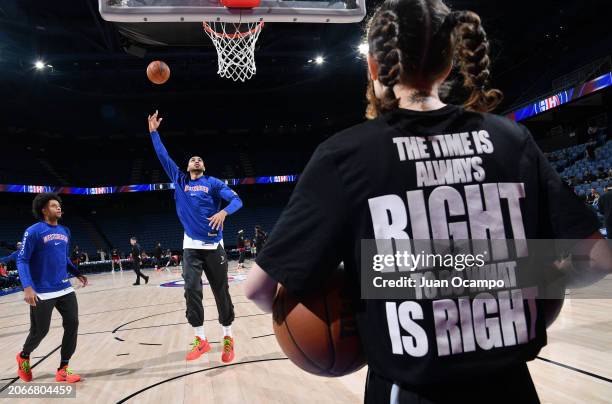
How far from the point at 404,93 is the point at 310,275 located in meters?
0.48

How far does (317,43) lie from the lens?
59.2 feet

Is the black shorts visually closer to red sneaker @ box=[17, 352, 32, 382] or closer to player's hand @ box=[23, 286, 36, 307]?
player's hand @ box=[23, 286, 36, 307]

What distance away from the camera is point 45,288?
13.0 ft

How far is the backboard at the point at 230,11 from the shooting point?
4.33m

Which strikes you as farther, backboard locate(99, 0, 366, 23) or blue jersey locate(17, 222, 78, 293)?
backboard locate(99, 0, 366, 23)

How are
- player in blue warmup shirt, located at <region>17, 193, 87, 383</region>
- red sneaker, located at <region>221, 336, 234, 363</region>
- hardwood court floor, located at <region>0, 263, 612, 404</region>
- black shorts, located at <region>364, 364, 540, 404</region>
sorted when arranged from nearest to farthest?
black shorts, located at <region>364, 364, 540, 404</region>
hardwood court floor, located at <region>0, 263, 612, 404</region>
player in blue warmup shirt, located at <region>17, 193, 87, 383</region>
red sneaker, located at <region>221, 336, 234, 363</region>

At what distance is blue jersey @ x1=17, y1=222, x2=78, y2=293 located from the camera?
3908mm

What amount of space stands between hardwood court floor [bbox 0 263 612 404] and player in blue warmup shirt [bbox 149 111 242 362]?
1.35ft

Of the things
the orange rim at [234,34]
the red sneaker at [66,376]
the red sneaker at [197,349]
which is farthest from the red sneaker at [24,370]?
the orange rim at [234,34]

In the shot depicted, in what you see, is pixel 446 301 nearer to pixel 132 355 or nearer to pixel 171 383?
pixel 171 383

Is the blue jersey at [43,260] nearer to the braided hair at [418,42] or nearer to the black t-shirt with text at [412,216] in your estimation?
the black t-shirt with text at [412,216]

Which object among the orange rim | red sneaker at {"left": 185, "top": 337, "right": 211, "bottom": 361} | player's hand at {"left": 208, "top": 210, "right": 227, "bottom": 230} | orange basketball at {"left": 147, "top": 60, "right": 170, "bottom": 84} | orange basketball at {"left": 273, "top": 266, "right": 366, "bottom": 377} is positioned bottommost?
red sneaker at {"left": 185, "top": 337, "right": 211, "bottom": 361}

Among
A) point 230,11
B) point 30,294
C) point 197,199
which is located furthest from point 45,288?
point 230,11

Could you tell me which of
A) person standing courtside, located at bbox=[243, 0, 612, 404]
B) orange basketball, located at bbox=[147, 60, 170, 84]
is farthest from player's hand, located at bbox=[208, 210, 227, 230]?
person standing courtside, located at bbox=[243, 0, 612, 404]
